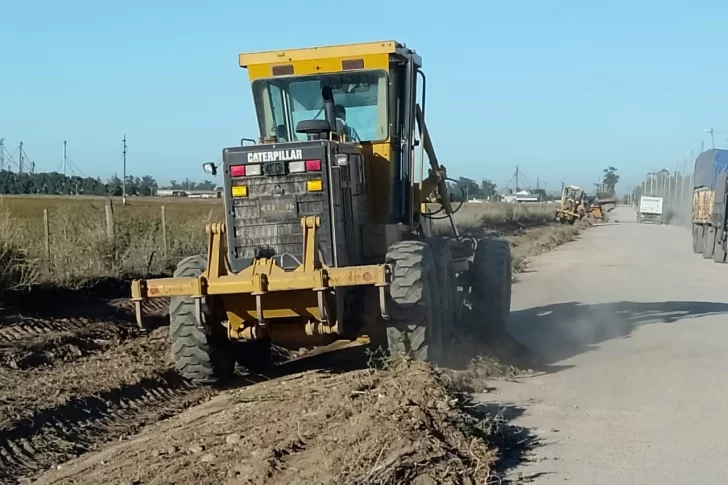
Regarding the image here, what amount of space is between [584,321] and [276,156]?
751 centimetres

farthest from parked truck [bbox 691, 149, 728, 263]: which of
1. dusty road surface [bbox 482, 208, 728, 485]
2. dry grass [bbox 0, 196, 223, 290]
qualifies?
dry grass [bbox 0, 196, 223, 290]

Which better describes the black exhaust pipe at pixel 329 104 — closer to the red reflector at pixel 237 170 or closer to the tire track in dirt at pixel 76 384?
the red reflector at pixel 237 170

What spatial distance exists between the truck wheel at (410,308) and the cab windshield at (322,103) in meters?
1.89

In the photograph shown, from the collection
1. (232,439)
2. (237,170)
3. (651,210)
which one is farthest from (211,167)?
(651,210)

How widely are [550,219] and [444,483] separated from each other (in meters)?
66.4

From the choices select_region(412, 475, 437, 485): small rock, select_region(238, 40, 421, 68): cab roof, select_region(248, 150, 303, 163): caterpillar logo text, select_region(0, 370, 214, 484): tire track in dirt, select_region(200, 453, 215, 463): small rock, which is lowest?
select_region(0, 370, 214, 484): tire track in dirt

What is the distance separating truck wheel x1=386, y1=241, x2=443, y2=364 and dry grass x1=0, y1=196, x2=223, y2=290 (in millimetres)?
6650

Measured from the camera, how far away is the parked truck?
3062 centimetres

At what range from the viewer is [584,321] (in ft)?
51.8

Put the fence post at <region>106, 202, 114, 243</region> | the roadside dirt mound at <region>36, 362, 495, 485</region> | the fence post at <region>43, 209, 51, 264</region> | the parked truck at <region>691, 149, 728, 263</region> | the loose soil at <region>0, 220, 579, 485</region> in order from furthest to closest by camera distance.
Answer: the parked truck at <region>691, 149, 728, 263</region>, the fence post at <region>106, 202, 114, 243</region>, the fence post at <region>43, 209, 51, 264</region>, the loose soil at <region>0, 220, 579, 485</region>, the roadside dirt mound at <region>36, 362, 495, 485</region>

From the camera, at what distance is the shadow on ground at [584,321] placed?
13484 mm

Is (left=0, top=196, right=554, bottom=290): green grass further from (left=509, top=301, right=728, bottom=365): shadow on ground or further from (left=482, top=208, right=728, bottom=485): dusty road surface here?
(left=482, top=208, right=728, bottom=485): dusty road surface

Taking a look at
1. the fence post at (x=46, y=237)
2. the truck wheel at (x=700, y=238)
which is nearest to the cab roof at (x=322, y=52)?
the fence post at (x=46, y=237)

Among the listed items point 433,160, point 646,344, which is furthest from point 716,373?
point 433,160
